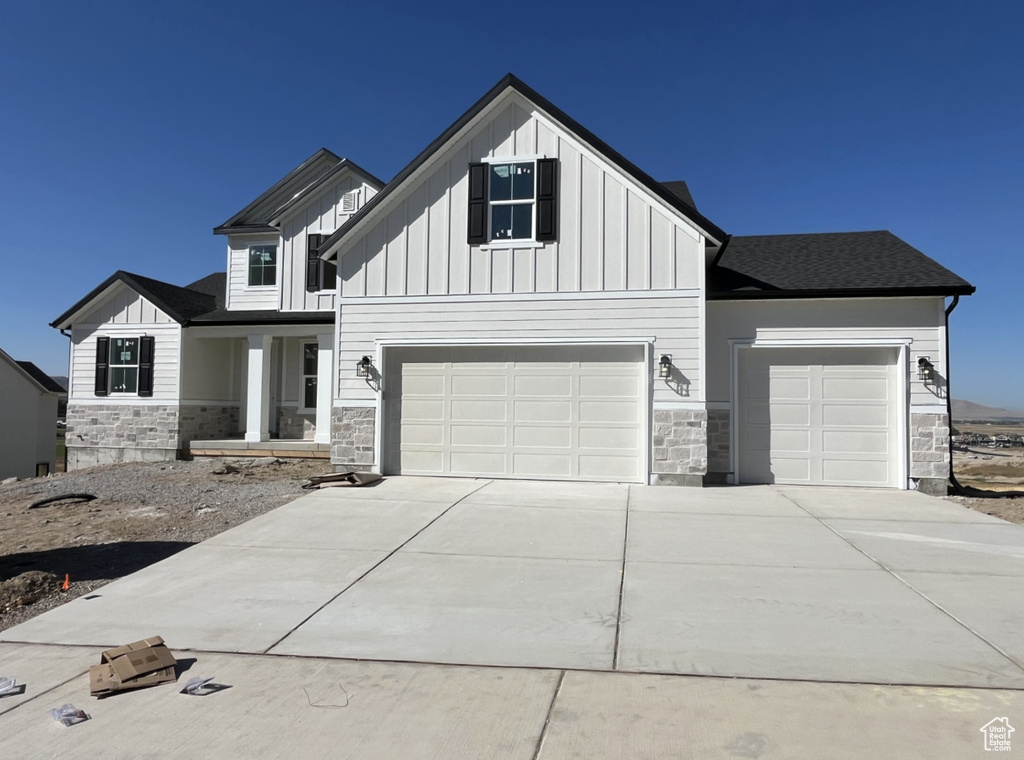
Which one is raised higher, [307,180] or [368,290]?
[307,180]

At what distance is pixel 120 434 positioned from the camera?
16797 mm

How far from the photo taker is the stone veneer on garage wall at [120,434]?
53.8 ft

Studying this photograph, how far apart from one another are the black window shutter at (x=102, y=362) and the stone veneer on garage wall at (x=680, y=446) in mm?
13774

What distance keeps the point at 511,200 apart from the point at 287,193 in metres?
8.70

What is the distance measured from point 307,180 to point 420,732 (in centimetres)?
1682

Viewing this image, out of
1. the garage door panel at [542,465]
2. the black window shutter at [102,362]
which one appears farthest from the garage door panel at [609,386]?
the black window shutter at [102,362]

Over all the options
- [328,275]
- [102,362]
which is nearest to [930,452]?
[328,275]

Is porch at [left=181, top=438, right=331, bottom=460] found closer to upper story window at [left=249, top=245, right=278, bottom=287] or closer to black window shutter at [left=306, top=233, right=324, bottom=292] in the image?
black window shutter at [left=306, top=233, right=324, bottom=292]

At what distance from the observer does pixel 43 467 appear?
2602 cm

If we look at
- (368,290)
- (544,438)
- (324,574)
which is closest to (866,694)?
(324,574)

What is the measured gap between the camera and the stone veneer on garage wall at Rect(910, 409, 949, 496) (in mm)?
10875

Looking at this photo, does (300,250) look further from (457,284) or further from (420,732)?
(420,732)

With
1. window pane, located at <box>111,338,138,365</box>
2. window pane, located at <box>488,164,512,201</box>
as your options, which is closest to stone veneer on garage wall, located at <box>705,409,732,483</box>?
window pane, located at <box>488,164,512,201</box>

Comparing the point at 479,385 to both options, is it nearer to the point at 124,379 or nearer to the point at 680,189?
the point at 680,189
